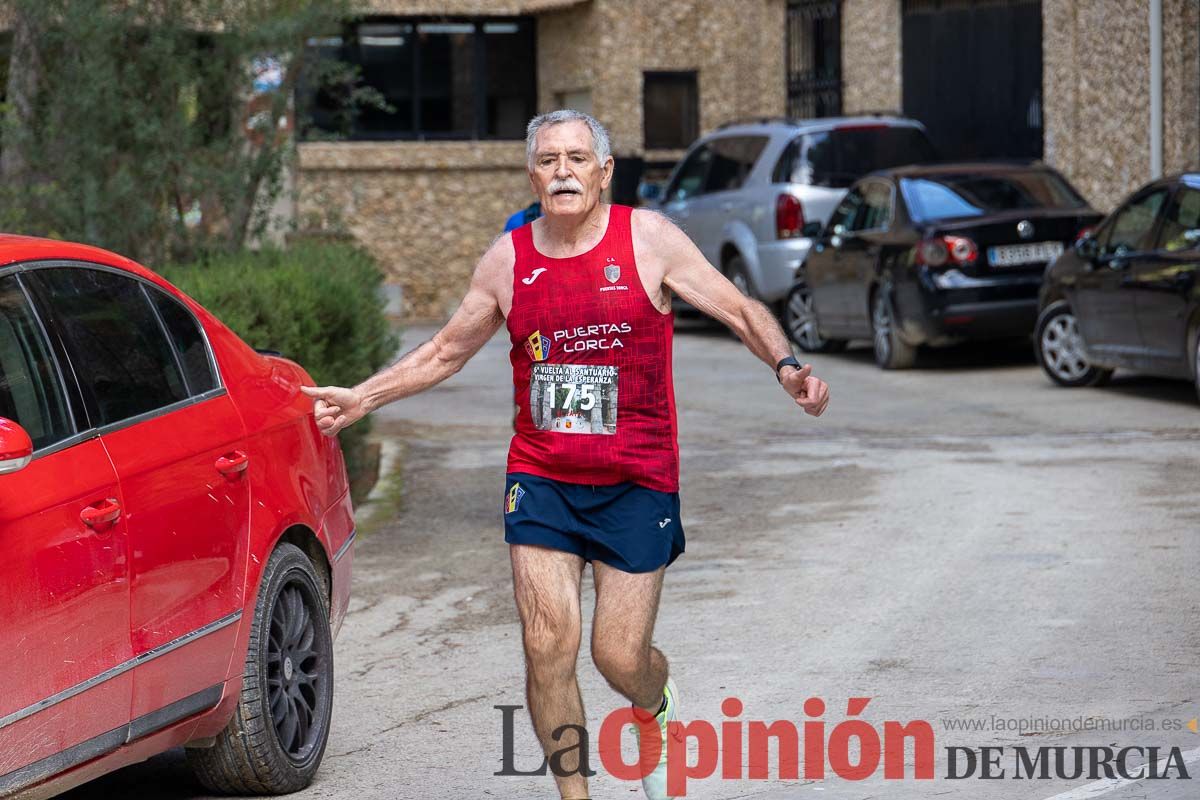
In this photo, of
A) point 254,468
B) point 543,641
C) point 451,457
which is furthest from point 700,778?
point 451,457

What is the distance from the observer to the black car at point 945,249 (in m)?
16.3

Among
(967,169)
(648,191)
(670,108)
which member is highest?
(670,108)

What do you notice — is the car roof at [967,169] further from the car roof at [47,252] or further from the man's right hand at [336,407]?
the man's right hand at [336,407]

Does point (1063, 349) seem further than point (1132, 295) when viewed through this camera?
Yes

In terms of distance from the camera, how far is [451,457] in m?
13.0

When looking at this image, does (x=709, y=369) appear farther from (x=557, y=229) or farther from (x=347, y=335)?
(x=557, y=229)

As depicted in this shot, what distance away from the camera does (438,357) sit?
16.9ft

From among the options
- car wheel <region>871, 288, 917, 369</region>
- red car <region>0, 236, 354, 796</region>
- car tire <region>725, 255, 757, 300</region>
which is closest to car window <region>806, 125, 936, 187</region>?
car tire <region>725, 255, 757, 300</region>

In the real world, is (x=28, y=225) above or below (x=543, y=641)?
above

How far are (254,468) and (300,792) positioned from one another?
3.10ft

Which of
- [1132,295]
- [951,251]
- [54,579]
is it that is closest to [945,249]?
[951,251]

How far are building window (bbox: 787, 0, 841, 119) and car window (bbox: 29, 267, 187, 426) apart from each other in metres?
21.2

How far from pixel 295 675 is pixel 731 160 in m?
16.1

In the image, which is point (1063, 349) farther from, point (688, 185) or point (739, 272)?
point (688, 185)
